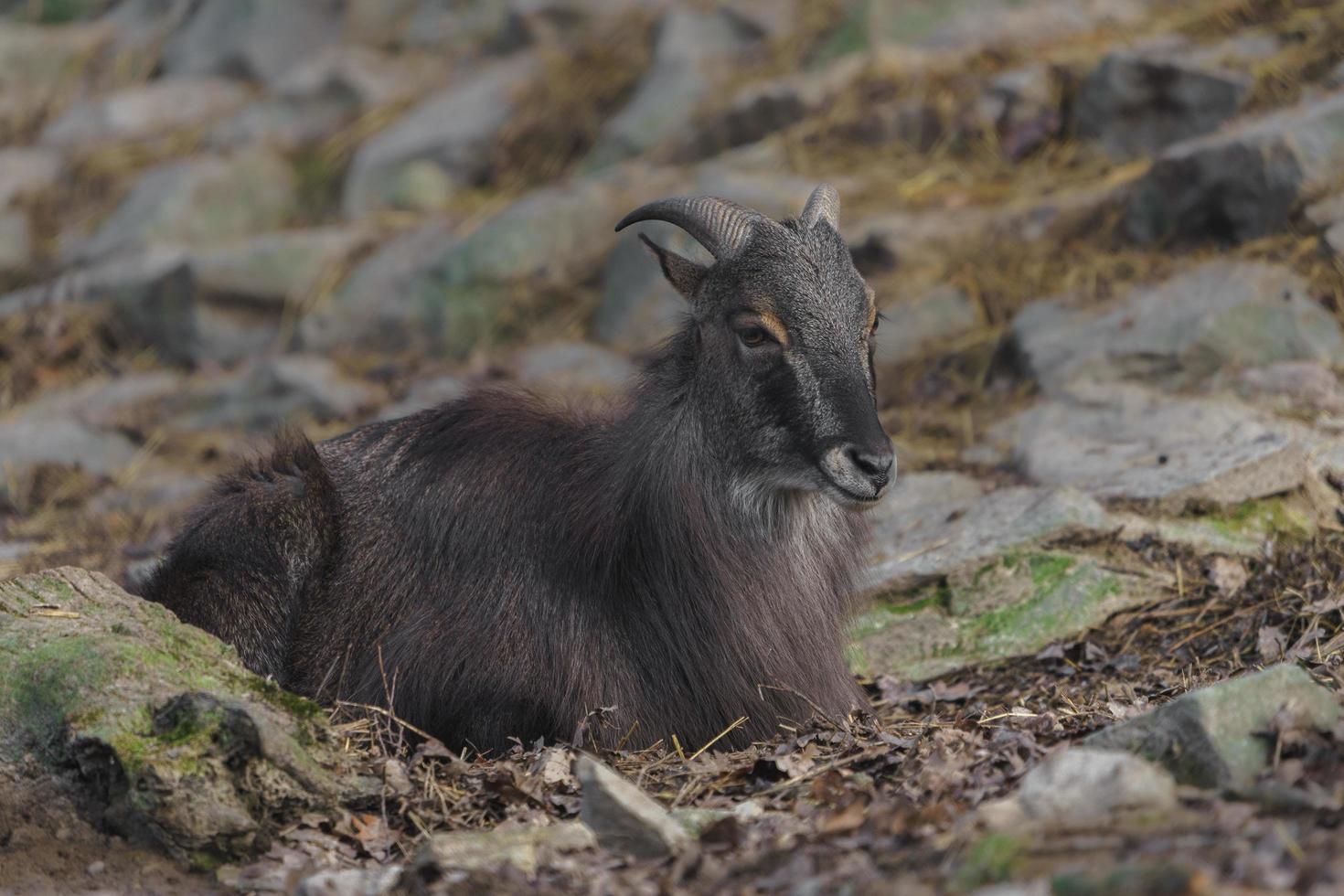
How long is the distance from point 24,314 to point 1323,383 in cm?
1029

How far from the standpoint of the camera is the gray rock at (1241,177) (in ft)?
31.0

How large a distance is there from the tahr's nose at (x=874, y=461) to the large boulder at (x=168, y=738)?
197 centimetres

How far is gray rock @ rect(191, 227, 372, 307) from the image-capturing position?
13109mm

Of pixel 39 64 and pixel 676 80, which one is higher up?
pixel 39 64

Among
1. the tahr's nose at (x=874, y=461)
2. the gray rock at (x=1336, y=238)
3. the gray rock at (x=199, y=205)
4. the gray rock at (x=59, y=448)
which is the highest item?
the gray rock at (x=199, y=205)

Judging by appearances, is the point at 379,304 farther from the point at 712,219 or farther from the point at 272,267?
the point at 712,219

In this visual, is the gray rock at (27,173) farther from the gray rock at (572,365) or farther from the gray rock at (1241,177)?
the gray rock at (1241,177)

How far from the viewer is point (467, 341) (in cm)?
1217

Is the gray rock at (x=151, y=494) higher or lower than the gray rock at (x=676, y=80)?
lower

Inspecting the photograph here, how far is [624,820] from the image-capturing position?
4.18 m

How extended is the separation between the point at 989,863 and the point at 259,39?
1507 centimetres

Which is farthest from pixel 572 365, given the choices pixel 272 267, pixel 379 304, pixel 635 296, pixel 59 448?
pixel 59 448

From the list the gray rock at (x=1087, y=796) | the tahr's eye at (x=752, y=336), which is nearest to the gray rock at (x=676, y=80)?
the tahr's eye at (x=752, y=336)

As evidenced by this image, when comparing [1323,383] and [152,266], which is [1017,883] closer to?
[1323,383]
